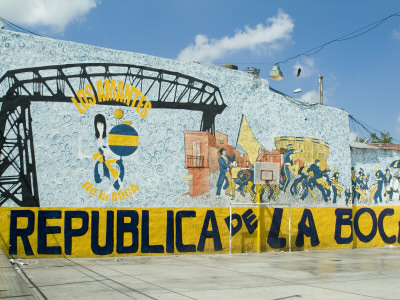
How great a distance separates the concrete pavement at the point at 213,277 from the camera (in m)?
9.73

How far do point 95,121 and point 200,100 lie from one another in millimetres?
4344

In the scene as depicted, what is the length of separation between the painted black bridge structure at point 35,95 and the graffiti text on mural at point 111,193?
1766 mm

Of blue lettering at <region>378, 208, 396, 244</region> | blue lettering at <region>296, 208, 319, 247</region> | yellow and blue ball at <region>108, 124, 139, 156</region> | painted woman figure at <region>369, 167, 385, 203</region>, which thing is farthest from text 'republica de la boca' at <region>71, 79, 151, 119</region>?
blue lettering at <region>378, 208, 396, 244</region>

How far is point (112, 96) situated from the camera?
1758 cm

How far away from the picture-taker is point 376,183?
23047 millimetres

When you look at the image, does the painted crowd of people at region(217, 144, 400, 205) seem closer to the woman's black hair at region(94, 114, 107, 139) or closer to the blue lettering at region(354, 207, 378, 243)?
the blue lettering at region(354, 207, 378, 243)

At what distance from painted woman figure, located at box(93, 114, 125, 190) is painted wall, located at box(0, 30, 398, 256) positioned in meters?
0.04

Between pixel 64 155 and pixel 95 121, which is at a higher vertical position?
pixel 95 121

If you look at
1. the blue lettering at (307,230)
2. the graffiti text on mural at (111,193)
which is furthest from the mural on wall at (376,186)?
the graffiti text on mural at (111,193)

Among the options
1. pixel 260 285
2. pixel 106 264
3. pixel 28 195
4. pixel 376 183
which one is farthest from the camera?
pixel 376 183

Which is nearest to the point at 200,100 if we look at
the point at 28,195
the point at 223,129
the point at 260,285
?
the point at 223,129

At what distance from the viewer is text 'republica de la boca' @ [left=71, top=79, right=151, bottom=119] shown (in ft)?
56.2

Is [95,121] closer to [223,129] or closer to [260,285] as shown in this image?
[223,129]

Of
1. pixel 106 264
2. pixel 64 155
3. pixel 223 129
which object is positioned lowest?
pixel 106 264
